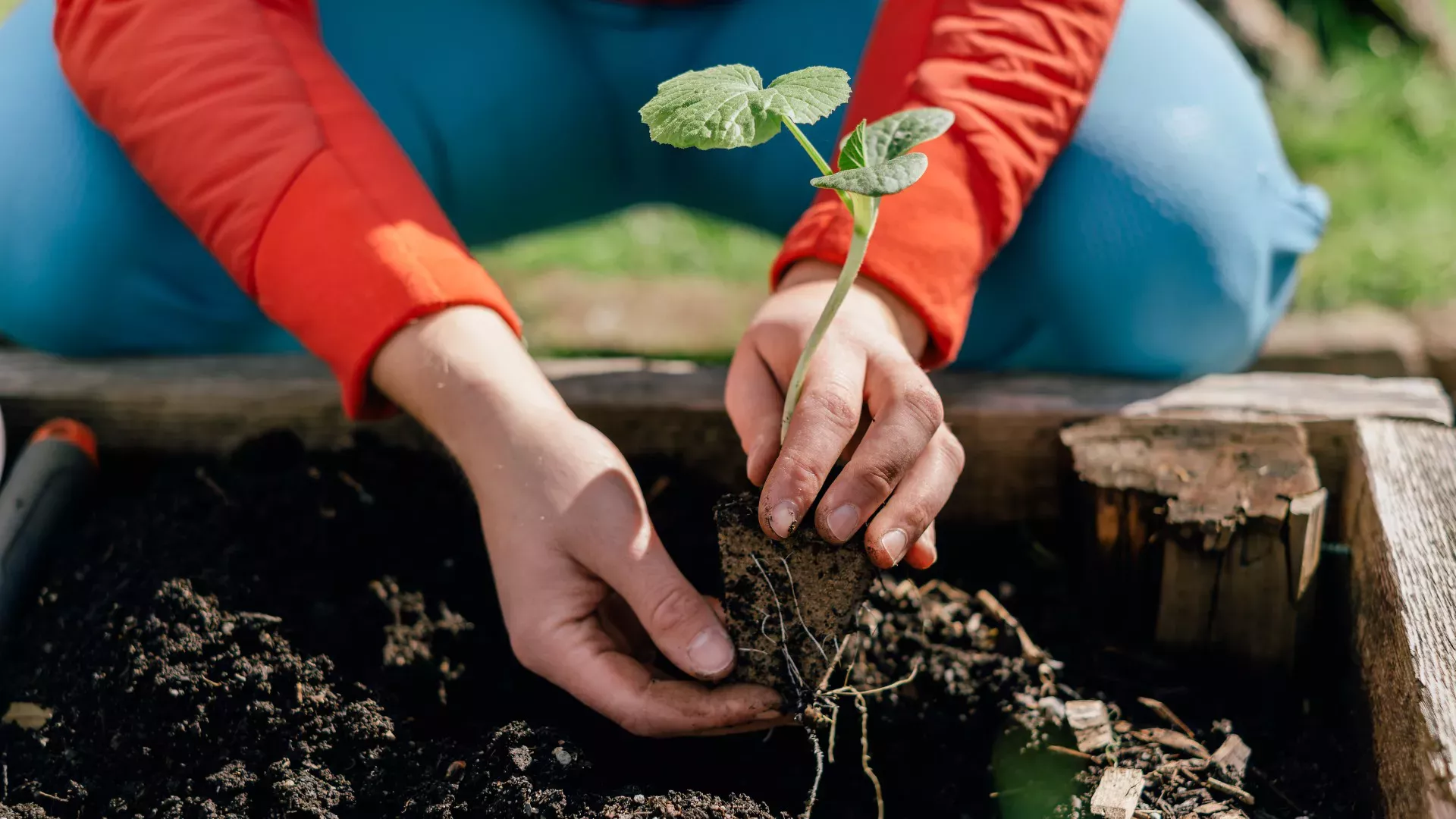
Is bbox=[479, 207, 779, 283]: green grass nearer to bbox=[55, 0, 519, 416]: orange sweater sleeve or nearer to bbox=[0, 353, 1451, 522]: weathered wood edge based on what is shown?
bbox=[0, 353, 1451, 522]: weathered wood edge

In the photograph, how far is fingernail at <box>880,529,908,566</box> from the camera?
1.16 meters

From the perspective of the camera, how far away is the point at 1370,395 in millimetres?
1618

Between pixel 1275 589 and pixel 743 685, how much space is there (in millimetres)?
664

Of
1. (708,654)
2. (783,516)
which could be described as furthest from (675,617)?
(783,516)

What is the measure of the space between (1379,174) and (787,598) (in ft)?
9.79

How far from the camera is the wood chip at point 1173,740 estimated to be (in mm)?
1328

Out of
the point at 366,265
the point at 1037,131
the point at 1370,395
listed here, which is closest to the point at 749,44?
the point at 1037,131

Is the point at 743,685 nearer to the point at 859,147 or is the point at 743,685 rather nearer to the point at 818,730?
the point at 818,730

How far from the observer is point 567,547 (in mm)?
1289

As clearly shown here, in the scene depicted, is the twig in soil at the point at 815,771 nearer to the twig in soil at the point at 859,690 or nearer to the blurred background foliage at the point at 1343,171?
the twig in soil at the point at 859,690

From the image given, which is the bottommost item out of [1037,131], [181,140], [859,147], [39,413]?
[39,413]

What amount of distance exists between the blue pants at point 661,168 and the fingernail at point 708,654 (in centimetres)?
83

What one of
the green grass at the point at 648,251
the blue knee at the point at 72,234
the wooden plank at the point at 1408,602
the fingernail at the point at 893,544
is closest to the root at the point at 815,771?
the fingernail at the point at 893,544

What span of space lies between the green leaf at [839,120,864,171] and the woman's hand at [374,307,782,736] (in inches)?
17.5
